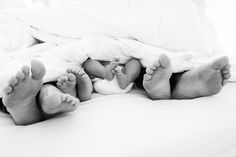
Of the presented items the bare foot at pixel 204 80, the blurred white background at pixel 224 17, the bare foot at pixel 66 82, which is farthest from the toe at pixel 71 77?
the blurred white background at pixel 224 17

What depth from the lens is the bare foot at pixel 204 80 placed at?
733mm

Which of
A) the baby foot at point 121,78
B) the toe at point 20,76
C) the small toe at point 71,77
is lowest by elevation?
the baby foot at point 121,78

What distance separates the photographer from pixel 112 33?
0.92 m

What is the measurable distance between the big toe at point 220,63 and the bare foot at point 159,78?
12 centimetres

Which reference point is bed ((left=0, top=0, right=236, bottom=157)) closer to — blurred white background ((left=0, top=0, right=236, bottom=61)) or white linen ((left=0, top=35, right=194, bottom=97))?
white linen ((left=0, top=35, right=194, bottom=97))

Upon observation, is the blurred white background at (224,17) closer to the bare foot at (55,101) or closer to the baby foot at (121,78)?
the baby foot at (121,78)

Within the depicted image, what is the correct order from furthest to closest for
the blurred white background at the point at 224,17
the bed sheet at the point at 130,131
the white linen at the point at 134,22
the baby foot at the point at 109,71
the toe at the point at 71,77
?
the blurred white background at the point at 224,17 → the white linen at the point at 134,22 → the baby foot at the point at 109,71 → the toe at the point at 71,77 → the bed sheet at the point at 130,131

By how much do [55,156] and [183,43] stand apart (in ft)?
2.17

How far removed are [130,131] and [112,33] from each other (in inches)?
17.4

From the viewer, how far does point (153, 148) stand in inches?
20.9

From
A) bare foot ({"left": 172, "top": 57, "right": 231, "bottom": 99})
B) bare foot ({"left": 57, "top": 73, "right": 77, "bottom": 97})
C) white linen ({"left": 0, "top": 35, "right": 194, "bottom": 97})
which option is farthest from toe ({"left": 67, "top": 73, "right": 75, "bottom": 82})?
bare foot ({"left": 172, "top": 57, "right": 231, "bottom": 99})

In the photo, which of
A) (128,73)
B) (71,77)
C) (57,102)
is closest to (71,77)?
(71,77)

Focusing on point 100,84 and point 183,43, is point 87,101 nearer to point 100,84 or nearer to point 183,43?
point 100,84

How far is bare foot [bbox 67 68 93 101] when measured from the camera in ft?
2.28
